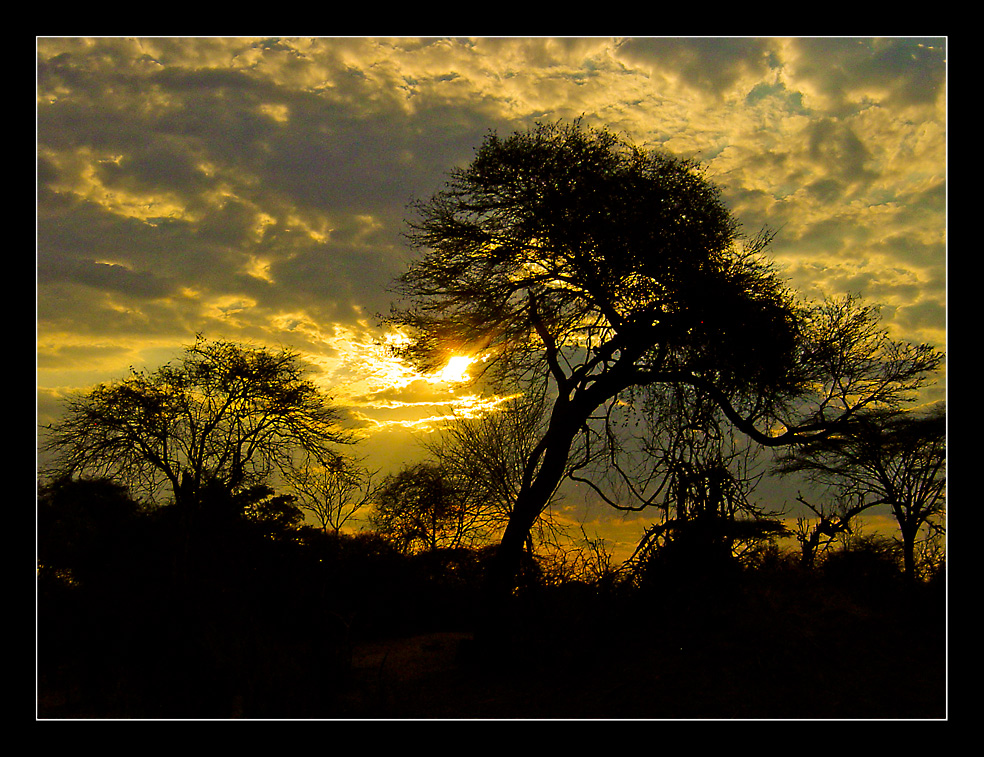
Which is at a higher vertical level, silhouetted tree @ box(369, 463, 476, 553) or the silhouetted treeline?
silhouetted tree @ box(369, 463, 476, 553)

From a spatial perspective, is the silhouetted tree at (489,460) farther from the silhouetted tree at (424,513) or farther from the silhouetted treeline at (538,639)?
the silhouetted treeline at (538,639)

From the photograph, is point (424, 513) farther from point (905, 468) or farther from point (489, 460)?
point (905, 468)

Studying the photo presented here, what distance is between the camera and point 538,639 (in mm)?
10758

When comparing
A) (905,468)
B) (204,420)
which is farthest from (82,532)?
(905,468)

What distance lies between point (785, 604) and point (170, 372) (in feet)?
70.4

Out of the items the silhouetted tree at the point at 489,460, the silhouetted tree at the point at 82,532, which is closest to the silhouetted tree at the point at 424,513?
the silhouetted tree at the point at 489,460

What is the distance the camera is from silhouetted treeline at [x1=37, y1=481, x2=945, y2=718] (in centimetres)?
819

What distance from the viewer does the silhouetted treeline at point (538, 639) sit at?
819cm

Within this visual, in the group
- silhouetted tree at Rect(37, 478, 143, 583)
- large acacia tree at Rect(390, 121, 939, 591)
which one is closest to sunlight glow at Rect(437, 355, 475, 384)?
large acacia tree at Rect(390, 121, 939, 591)

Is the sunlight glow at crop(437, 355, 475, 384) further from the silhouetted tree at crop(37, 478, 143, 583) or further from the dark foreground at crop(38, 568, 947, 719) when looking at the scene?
the silhouetted tree at crop(37, 478, 143, 583)
